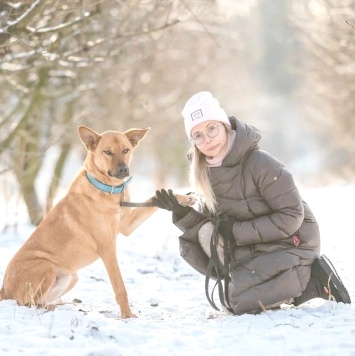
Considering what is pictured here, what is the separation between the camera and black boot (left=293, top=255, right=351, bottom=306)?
4527mm

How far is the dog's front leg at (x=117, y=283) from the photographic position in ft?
15.9

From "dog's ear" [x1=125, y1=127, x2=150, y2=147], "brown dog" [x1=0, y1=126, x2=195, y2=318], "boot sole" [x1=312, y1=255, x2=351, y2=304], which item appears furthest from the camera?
"dog's ear" [x1=125, y1=127, x2=150, y2=147]

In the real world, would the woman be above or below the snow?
above

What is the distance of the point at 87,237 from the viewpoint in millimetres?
5074

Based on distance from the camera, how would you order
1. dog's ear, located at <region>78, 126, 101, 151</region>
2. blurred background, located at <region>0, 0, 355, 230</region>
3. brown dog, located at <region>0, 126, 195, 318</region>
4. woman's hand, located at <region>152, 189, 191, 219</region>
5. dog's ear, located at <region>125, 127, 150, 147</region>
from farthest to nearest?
1. blurred background, located at <region>0, 0, 355, 230</region>
2. dog's ear, located at <region>125, 127, 150, 147</region>
3. dog's ear, located at <region>78, 126, 101, 151</region>
4. brown dog, located at <region>0, 126, 195, 318</region>
5. woman's hand, located at <region>152, 189, 191, 219</region>

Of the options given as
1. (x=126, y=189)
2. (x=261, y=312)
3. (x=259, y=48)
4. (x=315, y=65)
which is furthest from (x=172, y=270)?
(x=259, y=48)

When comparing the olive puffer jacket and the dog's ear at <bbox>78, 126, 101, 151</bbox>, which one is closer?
the olive puffer jacket

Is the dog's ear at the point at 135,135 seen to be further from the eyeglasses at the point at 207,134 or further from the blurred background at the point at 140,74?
the blurred background at the point at 140,74

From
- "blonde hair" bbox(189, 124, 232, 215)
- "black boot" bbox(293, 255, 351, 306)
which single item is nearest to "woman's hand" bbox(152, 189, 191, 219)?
"blonde hair" bbox(189, 124, 232, 215)

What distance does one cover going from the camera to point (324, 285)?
181 inches

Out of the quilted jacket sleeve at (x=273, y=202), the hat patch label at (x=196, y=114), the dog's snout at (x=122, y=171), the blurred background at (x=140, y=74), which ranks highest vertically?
the blurred background at (x=140, y=74)

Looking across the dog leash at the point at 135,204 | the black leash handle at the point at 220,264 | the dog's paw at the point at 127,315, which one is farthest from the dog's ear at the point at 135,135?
the dog's paw at the point at 127,315

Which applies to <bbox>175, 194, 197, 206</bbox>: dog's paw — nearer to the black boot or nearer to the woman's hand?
the woman's hand

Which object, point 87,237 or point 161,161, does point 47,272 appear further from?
point 161,161
